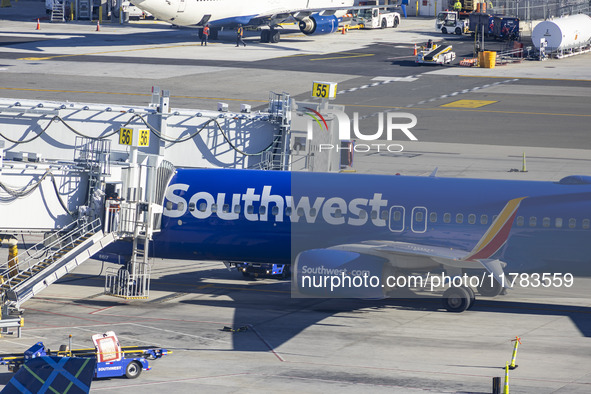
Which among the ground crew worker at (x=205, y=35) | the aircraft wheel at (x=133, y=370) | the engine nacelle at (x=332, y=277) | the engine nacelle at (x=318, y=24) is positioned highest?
the engine nacelle at (x=318, y=24)

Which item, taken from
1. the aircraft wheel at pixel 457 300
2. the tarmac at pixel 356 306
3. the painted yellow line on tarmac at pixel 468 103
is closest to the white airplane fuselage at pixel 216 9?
the tarmac at pixel 356 306

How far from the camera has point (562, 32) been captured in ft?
324

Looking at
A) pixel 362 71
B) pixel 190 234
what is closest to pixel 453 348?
pixel 190 234

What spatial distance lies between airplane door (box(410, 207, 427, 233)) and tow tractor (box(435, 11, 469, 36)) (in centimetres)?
8725

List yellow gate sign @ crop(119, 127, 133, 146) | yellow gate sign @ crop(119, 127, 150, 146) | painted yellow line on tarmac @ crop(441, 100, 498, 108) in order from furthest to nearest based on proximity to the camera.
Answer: painted yellow line on tarmac @ crop(441, 100, 498, 108), yellow gate sign @ crop(119, 127, 133, 146), yellow gate sign @ crop(119, 127, 150, 146)

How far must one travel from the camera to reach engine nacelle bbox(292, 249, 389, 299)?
32031 millimetres

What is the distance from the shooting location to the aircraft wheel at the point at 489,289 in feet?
117

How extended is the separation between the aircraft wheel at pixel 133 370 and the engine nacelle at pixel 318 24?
87.5m

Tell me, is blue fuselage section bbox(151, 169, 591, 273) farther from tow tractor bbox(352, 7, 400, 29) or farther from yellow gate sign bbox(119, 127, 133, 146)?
tow tractor bbox(352, 7, 400, 29)

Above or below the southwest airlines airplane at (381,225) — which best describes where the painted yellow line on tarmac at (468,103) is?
above

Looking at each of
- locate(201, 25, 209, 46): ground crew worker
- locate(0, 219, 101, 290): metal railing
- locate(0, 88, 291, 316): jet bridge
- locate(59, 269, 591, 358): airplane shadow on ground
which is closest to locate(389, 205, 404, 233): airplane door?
locate(59, 269, 591, 358): airplane shadow on ground

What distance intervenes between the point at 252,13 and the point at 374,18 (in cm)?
2480

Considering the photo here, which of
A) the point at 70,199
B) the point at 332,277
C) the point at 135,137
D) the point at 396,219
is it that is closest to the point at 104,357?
the point at 332,277

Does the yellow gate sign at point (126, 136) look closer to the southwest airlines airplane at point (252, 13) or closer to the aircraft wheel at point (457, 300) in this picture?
the aircraft wheel at point (457, 300)
